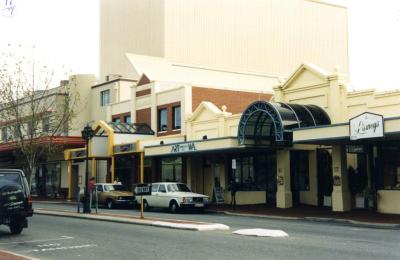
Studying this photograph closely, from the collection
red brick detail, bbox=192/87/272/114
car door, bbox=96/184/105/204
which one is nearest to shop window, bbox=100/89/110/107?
red brick detail, bbox=192/87/272/114

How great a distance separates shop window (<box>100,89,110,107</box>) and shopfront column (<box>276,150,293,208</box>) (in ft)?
73.4

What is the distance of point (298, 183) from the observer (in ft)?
107

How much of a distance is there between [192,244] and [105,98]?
36.9 meters

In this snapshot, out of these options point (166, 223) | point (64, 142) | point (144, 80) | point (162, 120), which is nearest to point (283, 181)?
point (166, 223)

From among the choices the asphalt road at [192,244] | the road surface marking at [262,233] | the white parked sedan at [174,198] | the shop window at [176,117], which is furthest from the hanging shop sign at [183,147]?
the road surface marking at [262,233]

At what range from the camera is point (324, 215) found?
988 inches

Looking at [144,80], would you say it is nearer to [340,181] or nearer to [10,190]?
[340,181]

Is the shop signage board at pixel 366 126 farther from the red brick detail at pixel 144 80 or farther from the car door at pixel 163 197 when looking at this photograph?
the red brick detail at pixel 144 80

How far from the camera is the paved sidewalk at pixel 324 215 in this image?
862 inches

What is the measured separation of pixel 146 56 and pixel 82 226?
3204 cm

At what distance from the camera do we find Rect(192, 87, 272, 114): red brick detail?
127 feet

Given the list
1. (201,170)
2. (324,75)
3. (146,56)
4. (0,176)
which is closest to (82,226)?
(0,176)

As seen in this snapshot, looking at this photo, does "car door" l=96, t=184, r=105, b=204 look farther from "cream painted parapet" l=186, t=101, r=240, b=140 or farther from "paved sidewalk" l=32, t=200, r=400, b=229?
"cream painted parapet" l=186, t=101, r=240, b=140

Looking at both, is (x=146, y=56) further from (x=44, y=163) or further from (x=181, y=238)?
(x=181, y=238)
